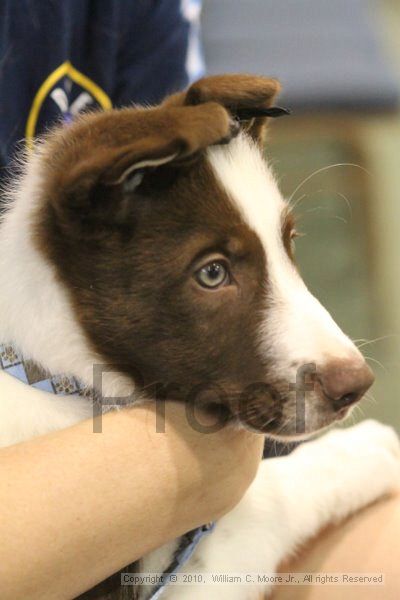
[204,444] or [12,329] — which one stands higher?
[12,329]

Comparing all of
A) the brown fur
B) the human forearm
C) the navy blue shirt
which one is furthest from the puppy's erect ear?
the human forearm

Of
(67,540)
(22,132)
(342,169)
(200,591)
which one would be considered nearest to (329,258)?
(342,169)

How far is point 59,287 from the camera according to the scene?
1492 millimetres

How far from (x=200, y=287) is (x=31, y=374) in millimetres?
354

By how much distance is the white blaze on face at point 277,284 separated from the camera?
4.59ft

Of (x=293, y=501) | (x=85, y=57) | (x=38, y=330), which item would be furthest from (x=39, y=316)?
(x=85, y=57)

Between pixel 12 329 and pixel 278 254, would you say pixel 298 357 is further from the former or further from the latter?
pixel 12 329

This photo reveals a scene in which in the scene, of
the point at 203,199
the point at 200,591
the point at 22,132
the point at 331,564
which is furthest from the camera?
the point at 22,132

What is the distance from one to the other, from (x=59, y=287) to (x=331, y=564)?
870 mm

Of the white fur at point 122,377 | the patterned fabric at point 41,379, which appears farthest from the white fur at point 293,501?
the patterned fabric at point 41,379

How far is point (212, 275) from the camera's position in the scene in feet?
4.72

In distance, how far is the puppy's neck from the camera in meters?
1.49

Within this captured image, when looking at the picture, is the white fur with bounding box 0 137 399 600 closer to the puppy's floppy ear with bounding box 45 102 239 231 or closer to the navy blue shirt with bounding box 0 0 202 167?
the puppy's floppy ear with bounding box 45 102 239 231

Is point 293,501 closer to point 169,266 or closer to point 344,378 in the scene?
point 344,378
